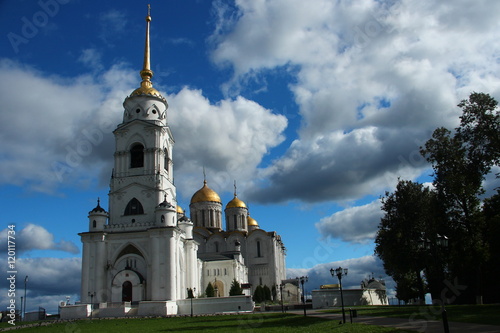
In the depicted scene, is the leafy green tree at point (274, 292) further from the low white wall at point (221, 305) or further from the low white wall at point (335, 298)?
the low white wall at point (221, 305)

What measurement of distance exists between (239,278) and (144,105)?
2631cm

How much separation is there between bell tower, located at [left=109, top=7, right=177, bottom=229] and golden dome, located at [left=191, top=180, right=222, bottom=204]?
21.2 metres

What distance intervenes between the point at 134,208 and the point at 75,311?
39.1ft

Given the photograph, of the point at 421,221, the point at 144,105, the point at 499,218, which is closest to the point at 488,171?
the point at 499,218

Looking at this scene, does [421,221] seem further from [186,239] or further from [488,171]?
[186,239]

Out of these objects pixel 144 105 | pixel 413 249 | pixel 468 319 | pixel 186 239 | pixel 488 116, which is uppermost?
pixel 144 105

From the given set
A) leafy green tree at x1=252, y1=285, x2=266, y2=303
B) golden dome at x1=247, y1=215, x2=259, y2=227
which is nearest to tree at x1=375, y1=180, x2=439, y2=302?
leafy green tree at x1=252, y1=285, x2=266, y2=303

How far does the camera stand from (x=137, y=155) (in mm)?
51312

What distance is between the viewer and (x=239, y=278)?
61.8 meters

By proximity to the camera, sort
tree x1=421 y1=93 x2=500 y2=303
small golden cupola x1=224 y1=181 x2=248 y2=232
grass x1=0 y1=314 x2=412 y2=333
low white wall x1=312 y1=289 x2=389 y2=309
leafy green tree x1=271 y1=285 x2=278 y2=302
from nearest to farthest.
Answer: grass x1=0 y1=314 x2=412 y2=333
tree x1=421 y1=93 x2=500 y2=303
low white wall x1=312 y1=289 x2=389 y2=309
leafy green tree x1=271 y1=285 x2=278 y2=302
small golden cupola x1=224 y1=181 x2=248 y2=232

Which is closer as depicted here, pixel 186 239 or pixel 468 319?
pixel 468 319

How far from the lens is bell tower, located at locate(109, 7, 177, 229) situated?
48281 mm

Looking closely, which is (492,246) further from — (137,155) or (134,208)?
(137,155)

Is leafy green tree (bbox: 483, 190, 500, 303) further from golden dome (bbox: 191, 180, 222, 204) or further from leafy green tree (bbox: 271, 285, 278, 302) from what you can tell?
golden dome (bbox: 191, 180, 222, 204)
